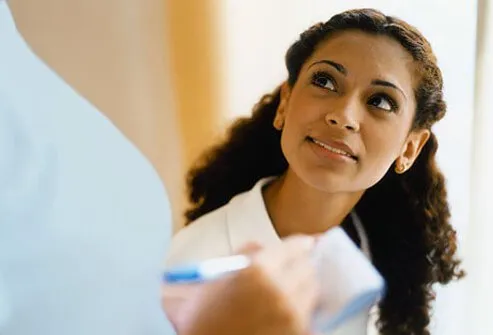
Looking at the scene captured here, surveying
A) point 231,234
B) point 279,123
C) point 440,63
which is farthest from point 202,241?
point 440,63

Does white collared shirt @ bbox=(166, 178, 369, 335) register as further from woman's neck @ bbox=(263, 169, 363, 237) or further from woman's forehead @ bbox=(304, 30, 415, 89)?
woman's forehead @ bbox=(304, 30, 415, 89)

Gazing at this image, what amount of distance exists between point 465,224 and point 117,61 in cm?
39

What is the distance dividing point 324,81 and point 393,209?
0.17 meters

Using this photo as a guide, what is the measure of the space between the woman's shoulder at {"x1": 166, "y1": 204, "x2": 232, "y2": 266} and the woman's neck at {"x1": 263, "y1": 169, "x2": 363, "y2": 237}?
49mm

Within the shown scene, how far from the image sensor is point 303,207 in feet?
1.87

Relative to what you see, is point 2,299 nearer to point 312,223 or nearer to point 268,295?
point 268,295

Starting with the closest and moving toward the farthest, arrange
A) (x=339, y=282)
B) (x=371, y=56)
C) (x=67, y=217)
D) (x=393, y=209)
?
(x=67, y=217)
(x=339, y=282)
(x=371, y=56)
(x=393, y=209)

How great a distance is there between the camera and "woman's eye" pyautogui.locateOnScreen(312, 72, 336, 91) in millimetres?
526

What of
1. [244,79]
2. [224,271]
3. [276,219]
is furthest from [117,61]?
[224,271]

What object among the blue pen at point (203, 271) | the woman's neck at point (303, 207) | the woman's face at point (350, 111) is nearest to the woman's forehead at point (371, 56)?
the woman's face at point (350, 111)

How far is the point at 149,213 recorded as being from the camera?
30 cm

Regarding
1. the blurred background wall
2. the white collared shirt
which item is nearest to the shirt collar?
the white collared shirt

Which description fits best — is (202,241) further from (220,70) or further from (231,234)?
(220,70)

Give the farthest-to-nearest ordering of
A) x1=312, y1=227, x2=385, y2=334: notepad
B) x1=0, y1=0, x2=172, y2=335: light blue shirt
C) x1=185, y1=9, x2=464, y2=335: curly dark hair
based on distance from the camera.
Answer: x1=185, y1=9, x2=464, y2=335: curly dark hair
x1=312, y1=227, x2=385, y2=334: notepad
x1=0, y1=0, x2=172, y2=335: light blue shirt
